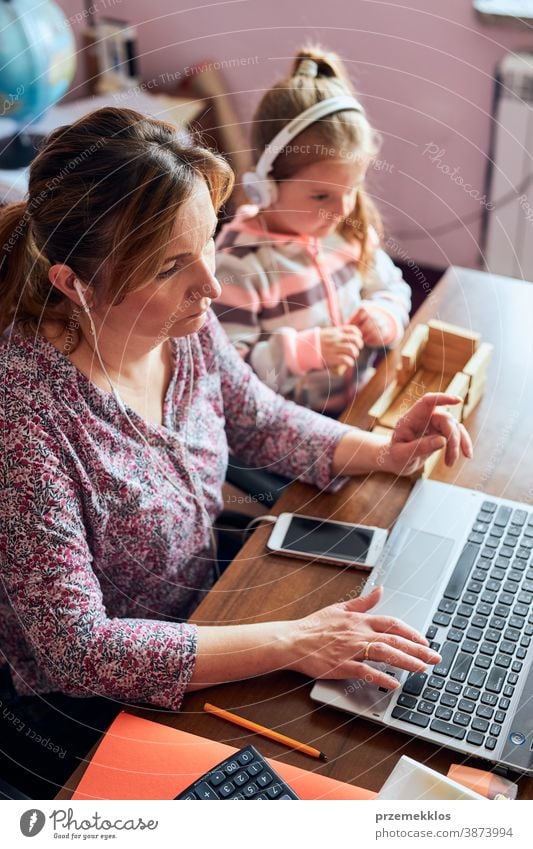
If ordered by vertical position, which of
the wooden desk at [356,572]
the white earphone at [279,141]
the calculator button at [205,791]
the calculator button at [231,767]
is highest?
the white earphone at [279,141]

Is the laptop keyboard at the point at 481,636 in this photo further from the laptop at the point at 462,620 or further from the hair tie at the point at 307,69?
the hair tie at the point at 307,69

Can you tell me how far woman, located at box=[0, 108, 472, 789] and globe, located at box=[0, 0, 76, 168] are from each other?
124cm

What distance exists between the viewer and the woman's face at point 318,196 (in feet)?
4.10

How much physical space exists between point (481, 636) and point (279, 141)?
2.21ft

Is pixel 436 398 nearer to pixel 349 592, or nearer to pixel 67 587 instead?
pixel 349 592

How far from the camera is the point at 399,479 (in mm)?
1217

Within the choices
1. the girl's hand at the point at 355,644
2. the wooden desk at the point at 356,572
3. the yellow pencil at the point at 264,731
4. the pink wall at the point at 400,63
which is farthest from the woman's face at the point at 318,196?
the pink wall at the point at 400,63

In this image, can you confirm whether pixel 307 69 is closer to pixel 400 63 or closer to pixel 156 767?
pixel 156 767

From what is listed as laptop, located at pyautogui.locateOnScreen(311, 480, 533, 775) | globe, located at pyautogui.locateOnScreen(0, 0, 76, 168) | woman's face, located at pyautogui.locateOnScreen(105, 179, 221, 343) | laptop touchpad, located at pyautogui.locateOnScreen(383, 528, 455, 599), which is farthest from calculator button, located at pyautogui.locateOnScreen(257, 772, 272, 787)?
globe, located at pyautogui.locateOnScreen(0, 0, 76, 168)

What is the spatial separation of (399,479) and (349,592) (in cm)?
21

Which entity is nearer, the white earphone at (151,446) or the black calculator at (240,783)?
the black calculator at (240,783)

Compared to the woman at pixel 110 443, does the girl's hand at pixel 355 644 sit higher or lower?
lower

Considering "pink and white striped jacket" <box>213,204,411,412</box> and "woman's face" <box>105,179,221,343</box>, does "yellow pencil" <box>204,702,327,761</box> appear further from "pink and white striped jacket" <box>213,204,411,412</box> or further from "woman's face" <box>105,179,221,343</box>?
"pink and white striped jacket" <box>213,204,411,412</box>

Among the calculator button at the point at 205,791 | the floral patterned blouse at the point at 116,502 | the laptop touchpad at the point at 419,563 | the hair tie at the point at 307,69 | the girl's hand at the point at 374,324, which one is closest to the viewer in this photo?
the calculator button at the point at 205,791
